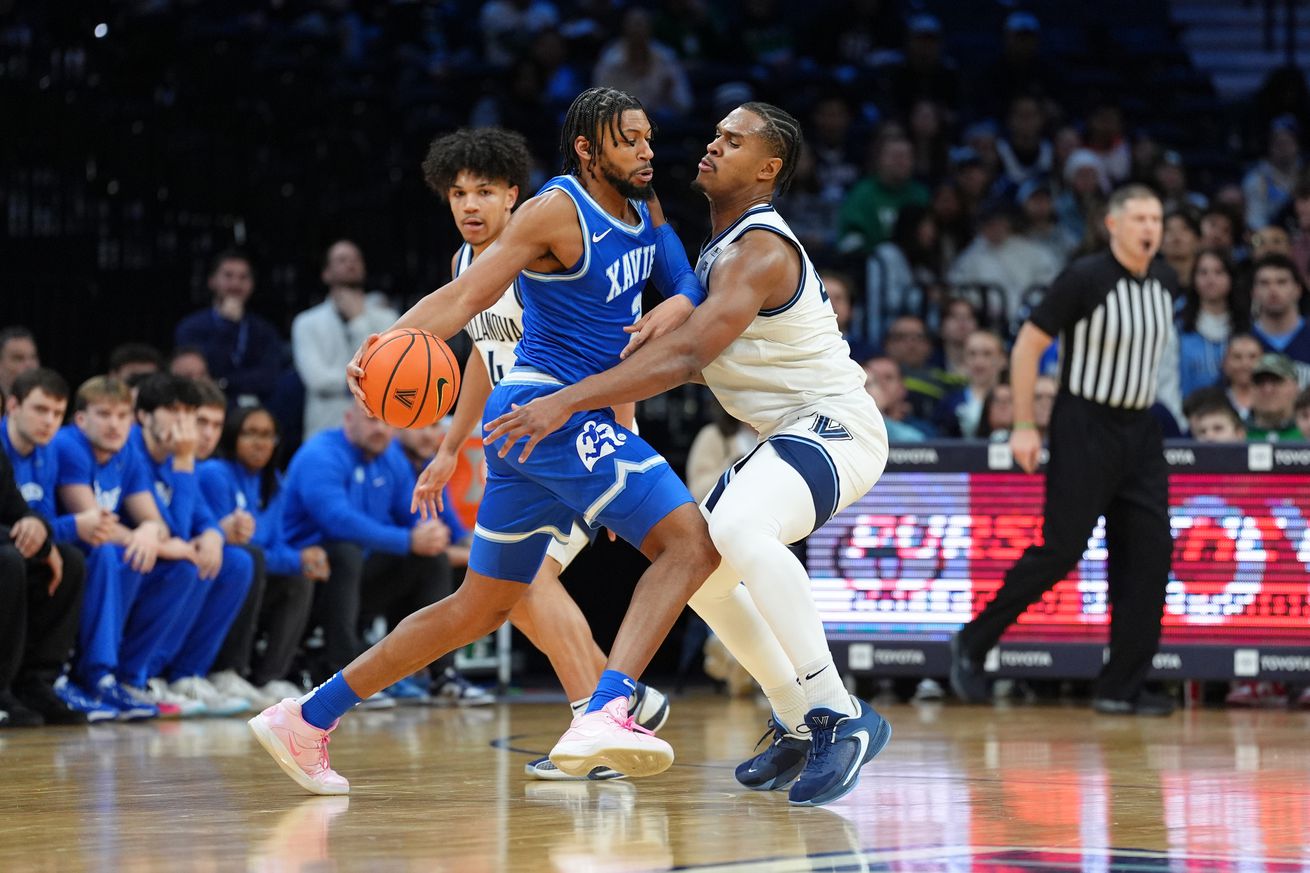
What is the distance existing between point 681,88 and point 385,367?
31.4ft

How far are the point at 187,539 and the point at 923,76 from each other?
26.3 feet

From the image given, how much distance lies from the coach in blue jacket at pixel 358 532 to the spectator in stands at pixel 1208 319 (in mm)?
4153

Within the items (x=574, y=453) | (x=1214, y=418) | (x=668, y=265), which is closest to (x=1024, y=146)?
(x=1214, y=418)

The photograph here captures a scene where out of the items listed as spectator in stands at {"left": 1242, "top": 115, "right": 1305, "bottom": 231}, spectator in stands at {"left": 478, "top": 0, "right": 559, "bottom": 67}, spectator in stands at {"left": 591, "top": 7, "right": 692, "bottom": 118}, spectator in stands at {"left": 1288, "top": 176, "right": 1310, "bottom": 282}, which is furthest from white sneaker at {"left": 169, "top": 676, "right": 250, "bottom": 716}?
spectator in stands at {"left": 1242, "top": 115, "right": 1305, "bottom": 231}

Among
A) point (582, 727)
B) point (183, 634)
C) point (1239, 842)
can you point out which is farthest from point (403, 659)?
point (183, 634)

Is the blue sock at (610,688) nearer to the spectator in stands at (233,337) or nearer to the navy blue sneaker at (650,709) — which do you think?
the navy blue sneaker at (650,709)

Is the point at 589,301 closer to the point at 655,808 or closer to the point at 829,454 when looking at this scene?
the point at 829,454

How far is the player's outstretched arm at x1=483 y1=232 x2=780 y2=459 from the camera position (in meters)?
4.52

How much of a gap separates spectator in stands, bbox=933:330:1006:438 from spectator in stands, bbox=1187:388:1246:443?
1.21 m

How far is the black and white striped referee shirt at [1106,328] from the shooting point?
7.62 metres

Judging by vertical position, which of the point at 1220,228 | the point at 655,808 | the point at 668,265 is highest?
the point at 1220,228

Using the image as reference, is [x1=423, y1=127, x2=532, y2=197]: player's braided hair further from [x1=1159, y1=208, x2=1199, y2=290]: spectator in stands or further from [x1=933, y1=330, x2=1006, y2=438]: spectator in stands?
[x1=1159, y1=208, x2=1199, y2=290]: spectator in stands

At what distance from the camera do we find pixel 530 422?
14.7 feet

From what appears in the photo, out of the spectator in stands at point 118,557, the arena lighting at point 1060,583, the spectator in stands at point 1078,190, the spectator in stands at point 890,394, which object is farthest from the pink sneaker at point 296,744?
the spectator in stands at point 1078,190
